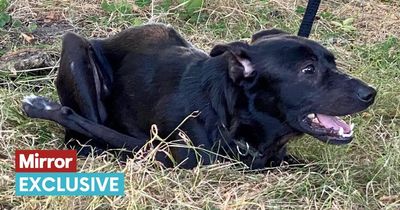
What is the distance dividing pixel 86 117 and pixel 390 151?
165cm

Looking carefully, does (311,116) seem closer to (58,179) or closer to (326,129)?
(326,129)

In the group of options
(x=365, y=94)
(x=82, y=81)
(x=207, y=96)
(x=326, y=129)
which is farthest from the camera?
(x=82, y=81)

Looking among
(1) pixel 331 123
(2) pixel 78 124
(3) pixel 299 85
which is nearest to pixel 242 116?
(3) pixel 299 85

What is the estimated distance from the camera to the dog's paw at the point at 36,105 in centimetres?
505

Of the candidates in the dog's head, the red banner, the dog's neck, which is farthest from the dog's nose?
the red banner

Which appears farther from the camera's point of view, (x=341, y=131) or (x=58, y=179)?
(x=341, y=131)

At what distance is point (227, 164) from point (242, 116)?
253mm

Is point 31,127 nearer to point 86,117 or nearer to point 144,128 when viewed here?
point 86,117

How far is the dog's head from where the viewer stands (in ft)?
14.4

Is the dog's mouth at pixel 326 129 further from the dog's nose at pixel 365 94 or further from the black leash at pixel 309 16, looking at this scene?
the black leash at pixel 309 16

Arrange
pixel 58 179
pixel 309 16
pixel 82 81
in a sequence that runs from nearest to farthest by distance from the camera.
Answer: pixel 58 179
pixel 82 81
pixel 309 16

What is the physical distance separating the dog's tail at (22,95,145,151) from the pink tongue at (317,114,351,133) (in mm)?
964

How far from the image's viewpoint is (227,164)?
4.49 meters

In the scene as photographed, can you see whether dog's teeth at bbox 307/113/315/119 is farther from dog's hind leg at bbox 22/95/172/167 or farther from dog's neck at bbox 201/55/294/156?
dog's hind leg at bbox 22/95/172/167
